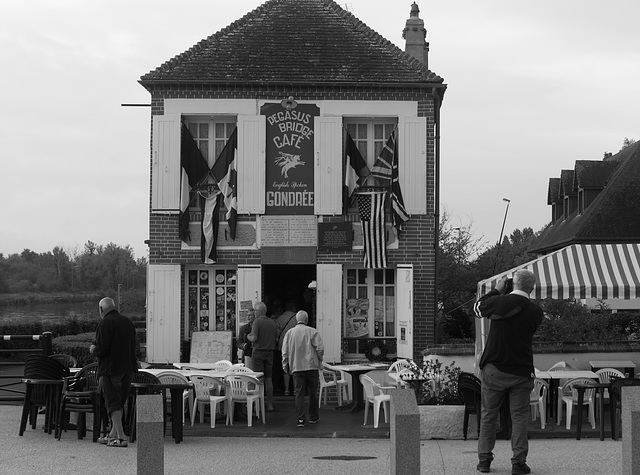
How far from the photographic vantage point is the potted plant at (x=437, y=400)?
44.9 feet

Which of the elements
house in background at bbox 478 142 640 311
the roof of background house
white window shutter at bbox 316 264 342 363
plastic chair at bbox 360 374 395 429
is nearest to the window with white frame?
white window shutter at bbox 316 264 342 363

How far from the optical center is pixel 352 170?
19.4 meters

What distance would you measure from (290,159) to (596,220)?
20.1m

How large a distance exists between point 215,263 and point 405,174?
3.95m

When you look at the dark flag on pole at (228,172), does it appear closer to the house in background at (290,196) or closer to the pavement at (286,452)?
the house in background at (290,196)

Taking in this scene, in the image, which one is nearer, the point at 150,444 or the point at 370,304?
the point at 150,444

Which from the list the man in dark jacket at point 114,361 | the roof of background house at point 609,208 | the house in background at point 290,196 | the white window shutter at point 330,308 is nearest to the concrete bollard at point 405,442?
the man in dark jacket at point 114,361

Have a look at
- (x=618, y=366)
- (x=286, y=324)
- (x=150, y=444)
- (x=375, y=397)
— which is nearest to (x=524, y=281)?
(x=150, y=444)

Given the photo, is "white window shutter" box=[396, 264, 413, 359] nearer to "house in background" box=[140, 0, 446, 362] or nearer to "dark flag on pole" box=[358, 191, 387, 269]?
"house in background" box=[140, 0, 446, 362]

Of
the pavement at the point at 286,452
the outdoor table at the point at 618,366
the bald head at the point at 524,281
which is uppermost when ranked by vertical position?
the bald head at the point at 524,281

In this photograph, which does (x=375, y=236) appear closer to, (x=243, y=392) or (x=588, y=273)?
(x=588, y=273)

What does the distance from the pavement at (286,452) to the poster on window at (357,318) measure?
4.41 metres

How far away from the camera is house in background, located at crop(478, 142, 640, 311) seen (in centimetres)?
1541

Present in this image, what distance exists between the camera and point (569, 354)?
17.3 meters
